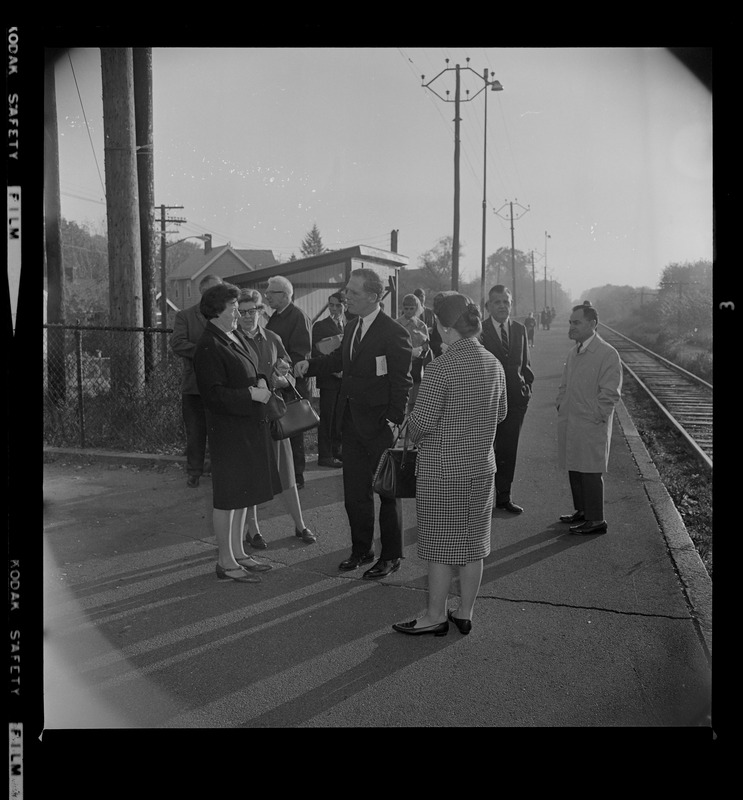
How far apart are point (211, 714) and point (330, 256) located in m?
10.9

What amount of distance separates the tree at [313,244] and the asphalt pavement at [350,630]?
209 feet

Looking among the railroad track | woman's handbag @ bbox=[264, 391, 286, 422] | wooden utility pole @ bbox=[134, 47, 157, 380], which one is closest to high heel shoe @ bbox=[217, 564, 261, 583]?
woman's handbag @ bbox=[264, 391, 286, 422]

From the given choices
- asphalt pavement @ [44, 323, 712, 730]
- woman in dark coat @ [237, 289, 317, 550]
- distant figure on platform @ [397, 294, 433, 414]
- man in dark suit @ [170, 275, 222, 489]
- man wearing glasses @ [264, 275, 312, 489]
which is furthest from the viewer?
distant figure on platform @ [397, 294, 433, 414]

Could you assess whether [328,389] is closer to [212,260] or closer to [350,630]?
[350,630]

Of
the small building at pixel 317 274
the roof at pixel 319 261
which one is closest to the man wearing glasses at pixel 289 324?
the roof at pixel 319 261

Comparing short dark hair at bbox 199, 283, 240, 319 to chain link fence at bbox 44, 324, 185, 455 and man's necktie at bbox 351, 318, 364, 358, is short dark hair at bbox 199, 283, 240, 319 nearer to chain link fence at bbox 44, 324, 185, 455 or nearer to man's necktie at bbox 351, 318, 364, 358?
man's necktie at bbox 351, 318, 364, 358

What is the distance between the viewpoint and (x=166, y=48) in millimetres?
2838

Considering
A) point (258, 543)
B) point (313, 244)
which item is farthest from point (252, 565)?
point (313, 244)

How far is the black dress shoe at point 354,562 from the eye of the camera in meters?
4.91

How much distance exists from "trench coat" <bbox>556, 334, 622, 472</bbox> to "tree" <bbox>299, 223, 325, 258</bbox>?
63327 mm

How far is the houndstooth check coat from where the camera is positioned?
388 cm

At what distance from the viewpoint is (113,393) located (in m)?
8.56
